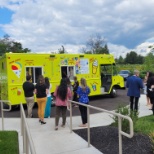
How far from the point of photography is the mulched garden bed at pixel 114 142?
5.84 m

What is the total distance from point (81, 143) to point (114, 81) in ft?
34.9

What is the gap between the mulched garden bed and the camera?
584cm

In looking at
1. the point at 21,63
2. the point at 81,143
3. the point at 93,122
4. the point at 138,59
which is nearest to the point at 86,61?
the point at 21,63

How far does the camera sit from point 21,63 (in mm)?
12688

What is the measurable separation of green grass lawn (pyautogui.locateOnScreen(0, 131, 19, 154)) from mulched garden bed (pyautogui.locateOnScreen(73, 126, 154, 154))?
1.79 metres

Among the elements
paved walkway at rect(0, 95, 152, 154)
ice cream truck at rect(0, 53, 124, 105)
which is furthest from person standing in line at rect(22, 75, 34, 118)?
ice cream truck at rect(0, 53, 124, 105)

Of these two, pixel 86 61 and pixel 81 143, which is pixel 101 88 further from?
pixel 81 143

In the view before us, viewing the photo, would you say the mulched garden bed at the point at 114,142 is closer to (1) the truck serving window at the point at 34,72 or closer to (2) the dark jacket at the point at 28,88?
(2) the dark jacket at the point at 28,88

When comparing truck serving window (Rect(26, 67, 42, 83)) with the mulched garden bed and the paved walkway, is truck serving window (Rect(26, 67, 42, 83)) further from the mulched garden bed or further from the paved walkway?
the mulched garden bed

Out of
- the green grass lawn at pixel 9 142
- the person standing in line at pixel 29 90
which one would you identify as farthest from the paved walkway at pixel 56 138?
the person standing in line at pixel 29 90

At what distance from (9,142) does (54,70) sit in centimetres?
740

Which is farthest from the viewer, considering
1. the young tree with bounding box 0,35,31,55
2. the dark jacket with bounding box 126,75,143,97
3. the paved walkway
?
the young tree with bounding box 0,35,31,55

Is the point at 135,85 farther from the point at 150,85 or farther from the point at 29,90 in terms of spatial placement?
the point at 29,90

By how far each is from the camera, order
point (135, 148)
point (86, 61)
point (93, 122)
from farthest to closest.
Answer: point (86, 61), point (93, 122), point (135, 148)
